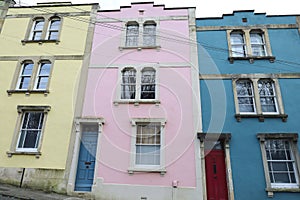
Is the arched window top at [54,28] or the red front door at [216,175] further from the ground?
the arched window top at [54,28]

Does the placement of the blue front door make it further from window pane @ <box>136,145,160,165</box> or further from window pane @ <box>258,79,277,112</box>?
window pane @ <box>258,79,277,112</box>

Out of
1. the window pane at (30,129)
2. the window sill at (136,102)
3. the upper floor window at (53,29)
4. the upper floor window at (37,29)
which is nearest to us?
the window pane at (30,129)

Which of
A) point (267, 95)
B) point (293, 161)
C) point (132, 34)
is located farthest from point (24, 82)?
point (293, 161)

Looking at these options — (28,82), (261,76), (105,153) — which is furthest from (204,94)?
(28,82)

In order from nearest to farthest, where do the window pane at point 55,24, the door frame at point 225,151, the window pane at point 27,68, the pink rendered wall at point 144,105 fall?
the door frame at point 225,151
the pink rendered wall at point 144,105
the window pane at point 27,68
the window pane at point 55,24

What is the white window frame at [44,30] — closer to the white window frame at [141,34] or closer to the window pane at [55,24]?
the window pane at [55,24]

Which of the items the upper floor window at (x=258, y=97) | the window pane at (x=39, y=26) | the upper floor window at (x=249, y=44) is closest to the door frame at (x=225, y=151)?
the upper floor window at (x=258, y=97)

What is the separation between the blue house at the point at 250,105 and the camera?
29.4ft

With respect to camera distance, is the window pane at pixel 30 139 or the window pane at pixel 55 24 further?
the window pane at pixel 55 24

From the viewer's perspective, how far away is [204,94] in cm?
1047

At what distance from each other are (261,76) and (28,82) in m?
11.7

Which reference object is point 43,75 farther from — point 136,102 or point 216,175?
point 216,175

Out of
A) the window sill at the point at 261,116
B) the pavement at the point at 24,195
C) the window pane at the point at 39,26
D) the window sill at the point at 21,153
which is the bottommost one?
the pavement at the point at 24,195

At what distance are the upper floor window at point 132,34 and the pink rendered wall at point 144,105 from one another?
1.64 ft
